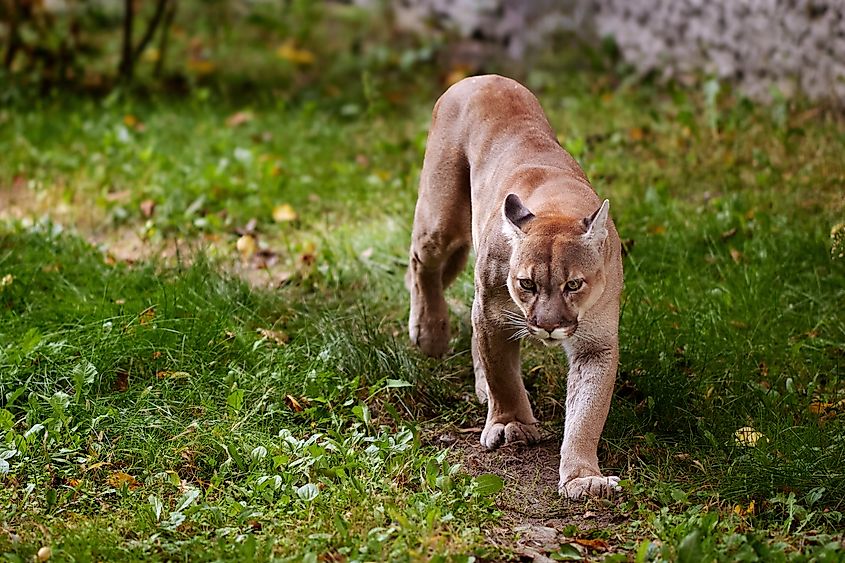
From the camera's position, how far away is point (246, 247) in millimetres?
6543

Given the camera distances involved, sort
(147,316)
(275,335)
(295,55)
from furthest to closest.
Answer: (295,55) < (275,335) < (147,316)

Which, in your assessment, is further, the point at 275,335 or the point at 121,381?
the point at 275,335

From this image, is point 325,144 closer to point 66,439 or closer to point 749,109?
point 749,109

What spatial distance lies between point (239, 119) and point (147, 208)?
214cm

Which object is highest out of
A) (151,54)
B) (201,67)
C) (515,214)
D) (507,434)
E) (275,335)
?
(515,214)

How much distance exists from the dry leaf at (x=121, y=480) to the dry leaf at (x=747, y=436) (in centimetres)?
221

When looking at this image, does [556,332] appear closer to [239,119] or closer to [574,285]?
[574,285]

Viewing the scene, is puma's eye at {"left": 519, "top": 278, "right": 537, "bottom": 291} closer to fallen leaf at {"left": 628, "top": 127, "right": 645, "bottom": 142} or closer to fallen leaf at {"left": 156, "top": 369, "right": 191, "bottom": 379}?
fallen leaf at {"left": 156, "top": 369, "right": 191, "bottom": 379}

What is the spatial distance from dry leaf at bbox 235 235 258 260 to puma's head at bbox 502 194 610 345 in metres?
2.66

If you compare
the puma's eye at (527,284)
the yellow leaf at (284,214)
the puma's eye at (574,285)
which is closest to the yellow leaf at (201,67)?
the yellow leaf at (284,214)

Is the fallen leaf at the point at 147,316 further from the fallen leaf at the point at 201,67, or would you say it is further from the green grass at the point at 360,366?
the fallen leaf at the point at 201,67

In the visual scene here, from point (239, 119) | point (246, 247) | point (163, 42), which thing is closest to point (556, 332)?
point (246, 247)

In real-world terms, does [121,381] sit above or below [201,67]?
above

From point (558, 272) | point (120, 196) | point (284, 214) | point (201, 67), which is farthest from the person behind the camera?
point (201, 67)
